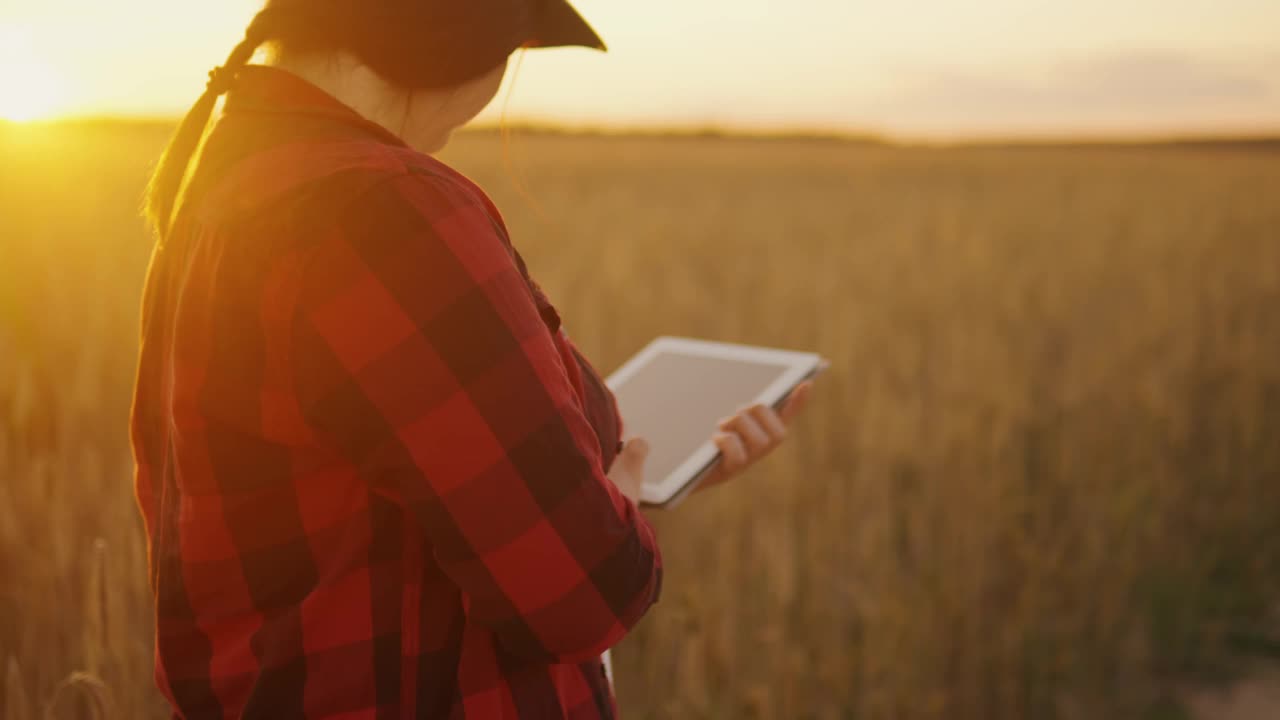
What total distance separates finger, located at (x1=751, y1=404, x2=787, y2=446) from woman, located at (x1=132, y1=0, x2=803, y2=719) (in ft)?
0.94

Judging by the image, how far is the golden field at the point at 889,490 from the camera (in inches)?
73.4

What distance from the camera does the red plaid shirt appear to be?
1.93 ft

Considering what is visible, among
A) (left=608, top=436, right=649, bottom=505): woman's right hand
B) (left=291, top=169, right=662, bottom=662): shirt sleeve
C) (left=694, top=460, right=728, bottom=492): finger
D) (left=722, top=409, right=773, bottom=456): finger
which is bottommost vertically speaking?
(left=694, top=460, right=728, bottom=492): finger

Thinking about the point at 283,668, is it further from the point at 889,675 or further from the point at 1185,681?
the point at 1185,681

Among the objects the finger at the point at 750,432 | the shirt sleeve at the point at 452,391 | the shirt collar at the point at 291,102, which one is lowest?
the finger at the point at 750,432

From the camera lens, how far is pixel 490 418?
595 millimetres

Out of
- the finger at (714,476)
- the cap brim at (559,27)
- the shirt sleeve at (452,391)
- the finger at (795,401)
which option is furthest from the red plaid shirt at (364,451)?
the finger at (795,401)

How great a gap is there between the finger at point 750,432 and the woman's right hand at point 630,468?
0.17 meters

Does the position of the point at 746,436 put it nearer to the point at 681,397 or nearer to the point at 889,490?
the point at 681,397

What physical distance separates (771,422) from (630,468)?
0.22 metres

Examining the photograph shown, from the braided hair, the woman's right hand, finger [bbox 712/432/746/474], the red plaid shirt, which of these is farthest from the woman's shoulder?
finger [bbox 712/432/746/474]

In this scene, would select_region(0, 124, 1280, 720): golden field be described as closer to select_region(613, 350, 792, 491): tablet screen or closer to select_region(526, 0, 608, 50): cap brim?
select_region(526, 0, 608, 50): cap brim

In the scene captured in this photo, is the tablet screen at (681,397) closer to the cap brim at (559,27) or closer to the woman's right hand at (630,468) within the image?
the woman's right hand at (630,468)

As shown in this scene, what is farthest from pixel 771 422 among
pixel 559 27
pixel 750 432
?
pixel 559 27
